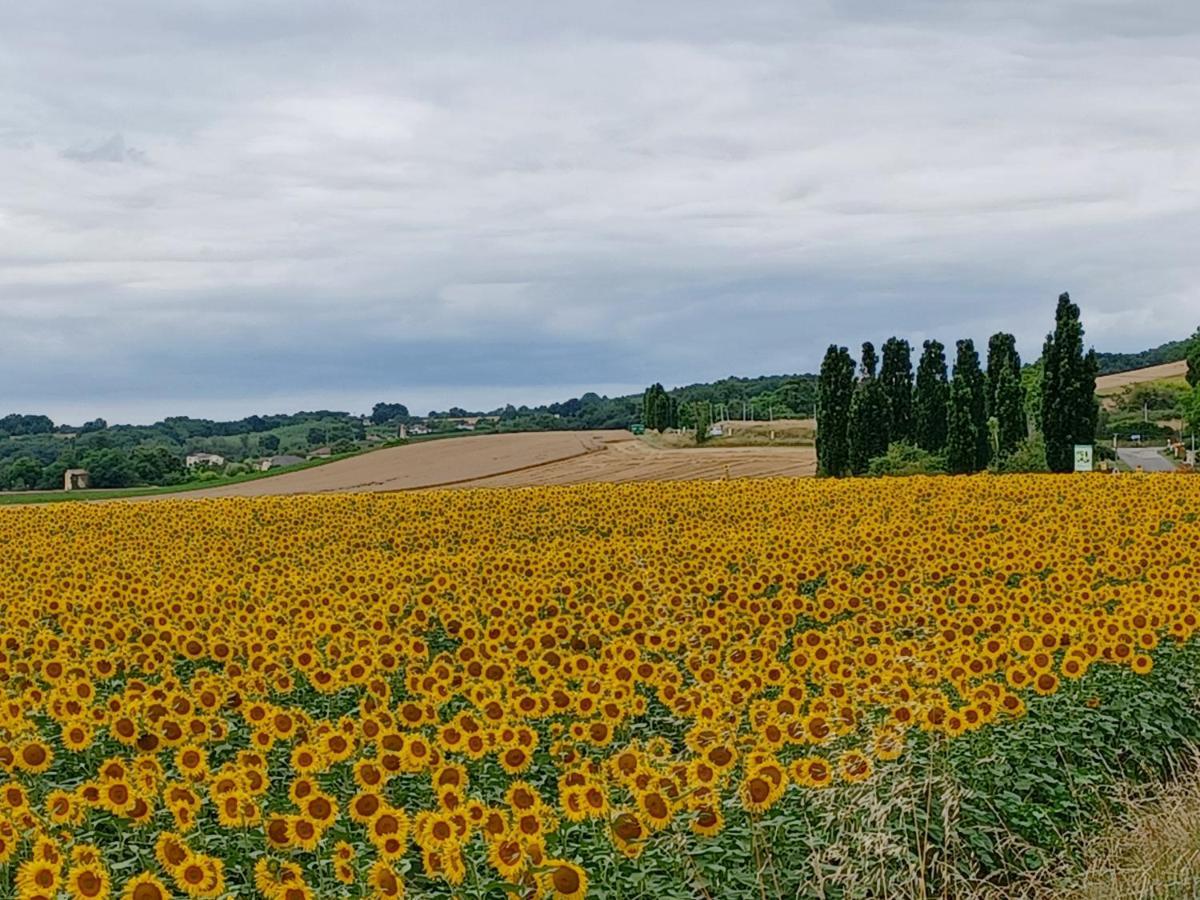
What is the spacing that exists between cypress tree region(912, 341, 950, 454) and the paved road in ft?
104

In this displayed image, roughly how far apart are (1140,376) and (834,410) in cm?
13004

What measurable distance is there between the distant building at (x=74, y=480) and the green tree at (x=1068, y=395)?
38.8 m

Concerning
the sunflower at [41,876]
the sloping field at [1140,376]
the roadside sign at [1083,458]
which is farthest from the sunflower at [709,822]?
the sloping field at [1140,376]

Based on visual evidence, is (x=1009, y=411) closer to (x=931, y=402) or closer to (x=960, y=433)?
(x=931, y=402)

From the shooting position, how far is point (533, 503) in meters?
22.0

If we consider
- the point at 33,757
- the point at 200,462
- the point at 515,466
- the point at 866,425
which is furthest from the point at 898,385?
the point at 33,757

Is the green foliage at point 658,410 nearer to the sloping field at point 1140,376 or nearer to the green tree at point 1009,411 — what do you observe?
the green tree at point 1009,411

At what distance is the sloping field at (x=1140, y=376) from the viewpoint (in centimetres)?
15675

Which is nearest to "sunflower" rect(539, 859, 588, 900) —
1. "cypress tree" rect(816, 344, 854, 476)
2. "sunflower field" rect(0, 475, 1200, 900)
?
"sunflower field" rect(0, 475, 1200, 900)

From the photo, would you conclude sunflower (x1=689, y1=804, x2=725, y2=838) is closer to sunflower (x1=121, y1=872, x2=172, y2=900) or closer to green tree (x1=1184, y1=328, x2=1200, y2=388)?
sunflower (x1=121, y1=872, x2=172, y2=900)

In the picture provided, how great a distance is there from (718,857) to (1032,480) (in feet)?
62.5

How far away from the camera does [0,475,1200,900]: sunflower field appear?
5625 millimetres

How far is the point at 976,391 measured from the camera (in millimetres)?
51250

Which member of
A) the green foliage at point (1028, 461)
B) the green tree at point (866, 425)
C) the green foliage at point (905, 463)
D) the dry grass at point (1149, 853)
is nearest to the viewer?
the dry grass at point (1149, 853)
